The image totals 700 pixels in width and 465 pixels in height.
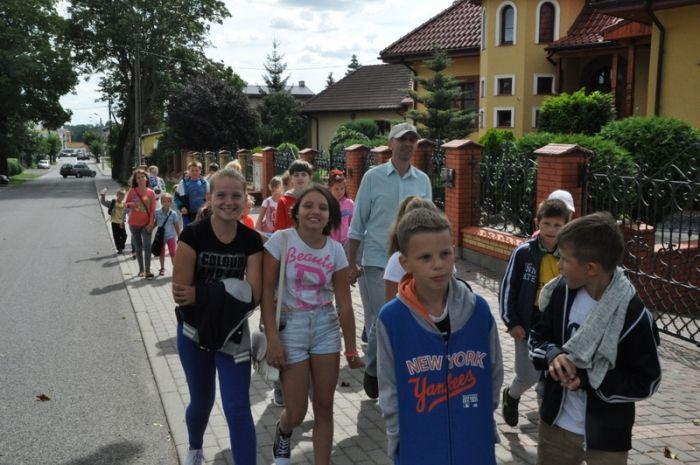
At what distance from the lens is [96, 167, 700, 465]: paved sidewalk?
4414mm

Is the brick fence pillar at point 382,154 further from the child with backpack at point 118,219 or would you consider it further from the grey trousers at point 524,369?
the grey trousers at point 524,369

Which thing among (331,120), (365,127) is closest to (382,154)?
(365,127)

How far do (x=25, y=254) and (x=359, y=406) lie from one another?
11487mm

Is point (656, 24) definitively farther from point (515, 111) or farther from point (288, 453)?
point (288, 453)

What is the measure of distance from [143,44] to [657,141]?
145 ft

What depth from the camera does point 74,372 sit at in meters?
6.46

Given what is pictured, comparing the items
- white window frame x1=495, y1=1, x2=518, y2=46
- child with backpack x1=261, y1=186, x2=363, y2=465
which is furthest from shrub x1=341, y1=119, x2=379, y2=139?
child with backpack x1=261, y1=186, x2=363, y2=465

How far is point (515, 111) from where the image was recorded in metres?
30.3

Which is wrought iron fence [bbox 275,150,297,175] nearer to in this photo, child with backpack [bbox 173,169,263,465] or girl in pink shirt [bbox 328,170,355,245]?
girl in pink shirt [bbox 328,170,355,245]

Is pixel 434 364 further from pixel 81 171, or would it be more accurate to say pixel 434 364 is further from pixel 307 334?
pixel 81 171

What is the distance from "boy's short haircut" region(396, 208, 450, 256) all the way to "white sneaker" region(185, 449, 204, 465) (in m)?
2.17

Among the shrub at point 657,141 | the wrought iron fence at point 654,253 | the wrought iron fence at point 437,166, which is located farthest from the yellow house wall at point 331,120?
the wrought iron fence at point 654,253

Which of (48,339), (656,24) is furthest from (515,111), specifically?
(48,339)

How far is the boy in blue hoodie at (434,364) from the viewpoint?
2.61 m
